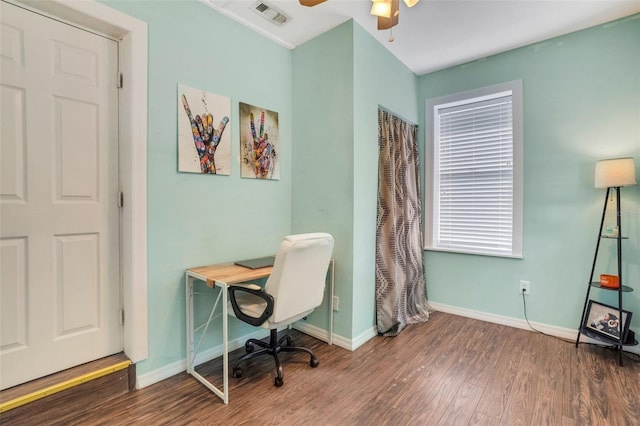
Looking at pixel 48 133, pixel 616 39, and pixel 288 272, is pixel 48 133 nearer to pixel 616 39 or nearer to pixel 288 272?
pixel 288 272

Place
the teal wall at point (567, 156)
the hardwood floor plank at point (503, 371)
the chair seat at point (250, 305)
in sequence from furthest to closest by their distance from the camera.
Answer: the teal wall at point (567, 156) < the chair seat at point (250, 305) < the hardwood floor plank at point (503, 371)

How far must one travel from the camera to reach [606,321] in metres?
2.31

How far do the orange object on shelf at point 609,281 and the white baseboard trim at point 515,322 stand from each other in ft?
1.73

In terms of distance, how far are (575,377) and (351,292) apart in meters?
1.60

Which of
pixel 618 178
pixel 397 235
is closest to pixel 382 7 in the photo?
pixel 397 235

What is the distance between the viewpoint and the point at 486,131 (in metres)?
3.04

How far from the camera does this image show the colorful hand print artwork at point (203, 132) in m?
2.04

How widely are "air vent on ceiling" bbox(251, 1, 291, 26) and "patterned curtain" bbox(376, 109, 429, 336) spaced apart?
112 centimetres

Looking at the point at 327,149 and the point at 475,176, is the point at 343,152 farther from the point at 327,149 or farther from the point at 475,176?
the point at 475,176

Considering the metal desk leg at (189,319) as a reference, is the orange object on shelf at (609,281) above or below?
above

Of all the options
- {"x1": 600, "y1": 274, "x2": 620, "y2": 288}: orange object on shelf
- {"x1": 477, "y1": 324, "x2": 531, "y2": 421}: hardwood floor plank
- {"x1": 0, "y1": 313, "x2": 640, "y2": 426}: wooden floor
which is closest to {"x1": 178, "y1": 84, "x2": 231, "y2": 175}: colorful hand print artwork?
{"x1": 0, "y1": 313, "x2": 640, "y2": 426}: wooden floor

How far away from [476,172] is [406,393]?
2.28 metres

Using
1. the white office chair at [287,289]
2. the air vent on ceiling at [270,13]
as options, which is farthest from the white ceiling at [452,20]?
the white office chair at [287,289]

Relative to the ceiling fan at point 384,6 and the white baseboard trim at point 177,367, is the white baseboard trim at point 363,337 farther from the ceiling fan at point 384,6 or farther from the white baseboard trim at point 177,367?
the ceiling fan at point 384,6
